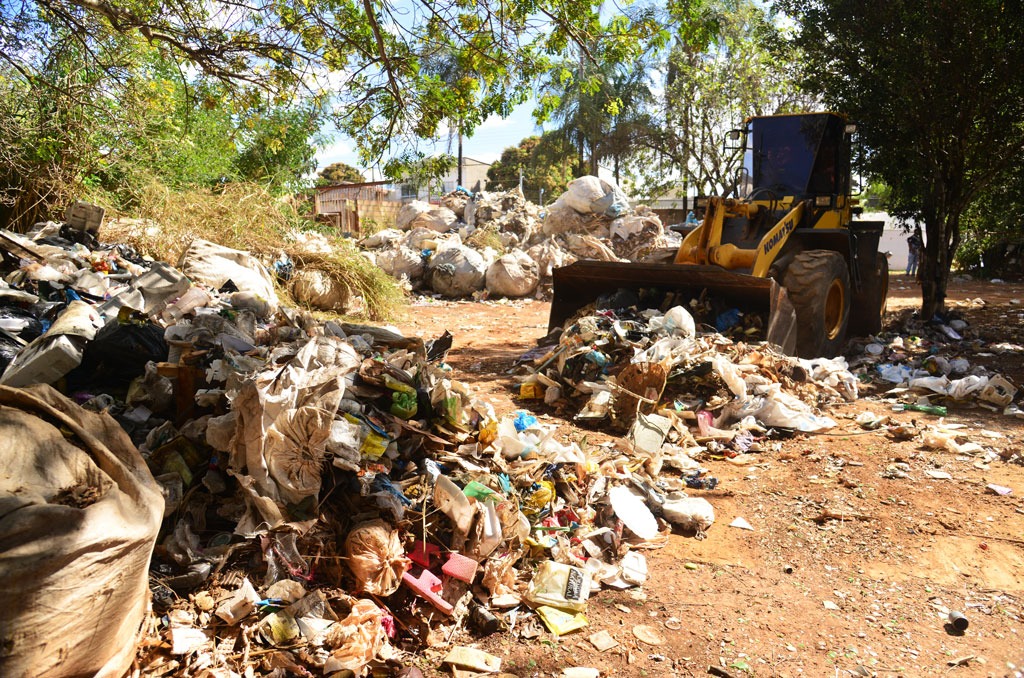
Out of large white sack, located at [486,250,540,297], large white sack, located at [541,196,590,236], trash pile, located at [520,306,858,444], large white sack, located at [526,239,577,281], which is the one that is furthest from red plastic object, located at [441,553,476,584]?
large white sack, located at [541,196,590,236]

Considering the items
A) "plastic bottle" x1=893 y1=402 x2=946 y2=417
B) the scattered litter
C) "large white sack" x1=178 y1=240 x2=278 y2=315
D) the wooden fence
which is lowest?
the scattered litter

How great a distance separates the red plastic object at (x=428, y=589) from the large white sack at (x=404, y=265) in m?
10.7

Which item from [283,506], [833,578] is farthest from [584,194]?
[283,506]

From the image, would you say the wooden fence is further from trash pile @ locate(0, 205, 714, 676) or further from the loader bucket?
trash pile @ locate(0, 205, 714, 676)

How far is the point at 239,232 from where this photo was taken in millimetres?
8805

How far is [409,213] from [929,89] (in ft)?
39.7

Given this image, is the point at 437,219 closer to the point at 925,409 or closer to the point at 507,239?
the point at 507,239

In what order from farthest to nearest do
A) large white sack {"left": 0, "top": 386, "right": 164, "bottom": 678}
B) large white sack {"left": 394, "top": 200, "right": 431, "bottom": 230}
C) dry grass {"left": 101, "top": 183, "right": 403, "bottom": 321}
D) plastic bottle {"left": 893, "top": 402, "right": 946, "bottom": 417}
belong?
large white sack {"left": 394, "top": 200, "right": 431, "bottom": 230}, dry grass {"left": 101, "top": 183, "right": 403, "bottom": 321}, plastic bottle {"left": 893, "top": 402, "right": 946, "bottom": 417}, large white sack {"left": 0, "top": 386, "right": 164, "bottom": 678}

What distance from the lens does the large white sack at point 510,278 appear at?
12773mm

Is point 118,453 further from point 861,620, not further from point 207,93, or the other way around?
point 207,93

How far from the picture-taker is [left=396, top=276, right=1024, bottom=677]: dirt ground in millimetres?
2691

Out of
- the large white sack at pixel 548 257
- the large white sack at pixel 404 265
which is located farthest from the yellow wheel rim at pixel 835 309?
the large white sack at pixel 404 265

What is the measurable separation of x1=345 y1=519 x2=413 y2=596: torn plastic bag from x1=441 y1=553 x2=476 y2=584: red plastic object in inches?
6.7

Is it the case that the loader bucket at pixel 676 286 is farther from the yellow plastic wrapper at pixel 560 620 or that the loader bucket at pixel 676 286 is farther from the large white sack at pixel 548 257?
the large white sack at pixel 548 257
